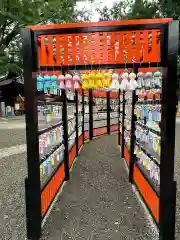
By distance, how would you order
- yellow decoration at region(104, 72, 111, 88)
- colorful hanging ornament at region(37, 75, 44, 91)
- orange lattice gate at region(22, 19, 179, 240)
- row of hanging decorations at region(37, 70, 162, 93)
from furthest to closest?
colorful hanging ornament at region(37, 75, 44, 91) < yellow decoration at region(104, 72, 111, 88) < row of hanging decorations at region(37, 70, 162, 93) < orange lattice gate at region(22, 19, 179, 240)

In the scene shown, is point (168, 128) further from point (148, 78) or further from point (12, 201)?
point (12, 201)

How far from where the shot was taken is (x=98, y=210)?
447 cm

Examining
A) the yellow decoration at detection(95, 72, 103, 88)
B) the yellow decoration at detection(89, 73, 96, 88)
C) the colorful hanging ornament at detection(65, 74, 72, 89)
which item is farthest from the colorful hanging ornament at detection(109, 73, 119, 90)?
the colorful hanging ornament at detection(65, 74, 72, 89)

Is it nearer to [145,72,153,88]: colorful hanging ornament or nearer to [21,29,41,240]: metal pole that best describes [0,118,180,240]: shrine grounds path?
[21,29,41,240]: metal pole

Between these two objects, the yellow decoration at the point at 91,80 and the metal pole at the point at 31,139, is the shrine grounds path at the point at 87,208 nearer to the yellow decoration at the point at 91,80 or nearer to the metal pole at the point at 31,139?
the metal pole at the point at 31,139

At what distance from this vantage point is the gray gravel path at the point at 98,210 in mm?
3688

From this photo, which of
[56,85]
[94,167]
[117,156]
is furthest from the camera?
[117,156]

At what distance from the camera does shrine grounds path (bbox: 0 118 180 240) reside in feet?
12.2

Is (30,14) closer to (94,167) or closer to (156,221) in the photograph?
(94,167)

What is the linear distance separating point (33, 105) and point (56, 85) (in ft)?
1.99

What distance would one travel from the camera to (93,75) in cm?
377

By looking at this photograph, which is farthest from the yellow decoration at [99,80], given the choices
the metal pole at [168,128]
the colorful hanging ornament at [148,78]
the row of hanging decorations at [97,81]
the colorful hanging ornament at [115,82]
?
the metal pole at [168,128]

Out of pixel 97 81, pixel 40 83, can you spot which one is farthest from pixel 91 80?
pixel 40 83

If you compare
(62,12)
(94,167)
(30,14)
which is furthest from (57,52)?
(62,12)
